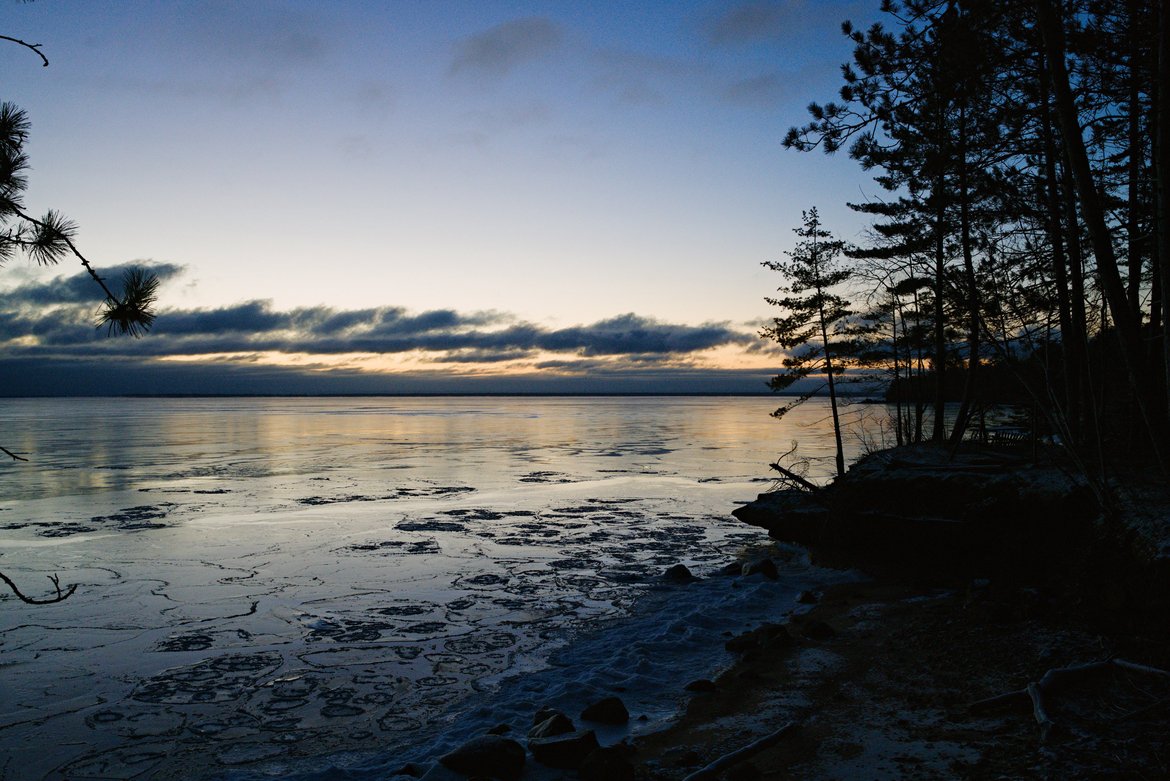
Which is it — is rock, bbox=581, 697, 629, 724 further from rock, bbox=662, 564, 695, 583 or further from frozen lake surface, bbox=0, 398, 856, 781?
rock, bbox=662, 564, 695, 583

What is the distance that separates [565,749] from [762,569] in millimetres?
8537

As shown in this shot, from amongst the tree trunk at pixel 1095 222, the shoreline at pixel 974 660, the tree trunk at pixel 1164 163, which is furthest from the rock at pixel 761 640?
the tree trunk at pixel 1164 163

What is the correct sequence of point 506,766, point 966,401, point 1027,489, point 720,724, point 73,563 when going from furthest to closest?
point 966,401 < point 73,563 < point 1027,489 < point 720,724 < point 506,766

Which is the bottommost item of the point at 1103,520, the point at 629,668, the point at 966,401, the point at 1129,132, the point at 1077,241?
the point at 629,668

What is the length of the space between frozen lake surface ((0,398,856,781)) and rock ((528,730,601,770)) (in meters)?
1.11

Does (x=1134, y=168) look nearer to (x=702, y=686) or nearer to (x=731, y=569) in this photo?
(x=731, y=569)

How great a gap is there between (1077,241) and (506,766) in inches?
380

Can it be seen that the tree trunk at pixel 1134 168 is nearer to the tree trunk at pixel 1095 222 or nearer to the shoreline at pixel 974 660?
the tree trunk at pixel 1095 222

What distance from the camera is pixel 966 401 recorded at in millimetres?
17609

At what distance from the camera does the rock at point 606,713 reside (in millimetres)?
7871

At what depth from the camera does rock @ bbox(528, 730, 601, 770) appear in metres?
6.84

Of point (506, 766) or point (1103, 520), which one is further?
point (1103, 520)

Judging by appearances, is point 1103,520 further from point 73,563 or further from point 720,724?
point 73,563

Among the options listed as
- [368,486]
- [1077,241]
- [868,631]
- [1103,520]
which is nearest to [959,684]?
[868,631]
